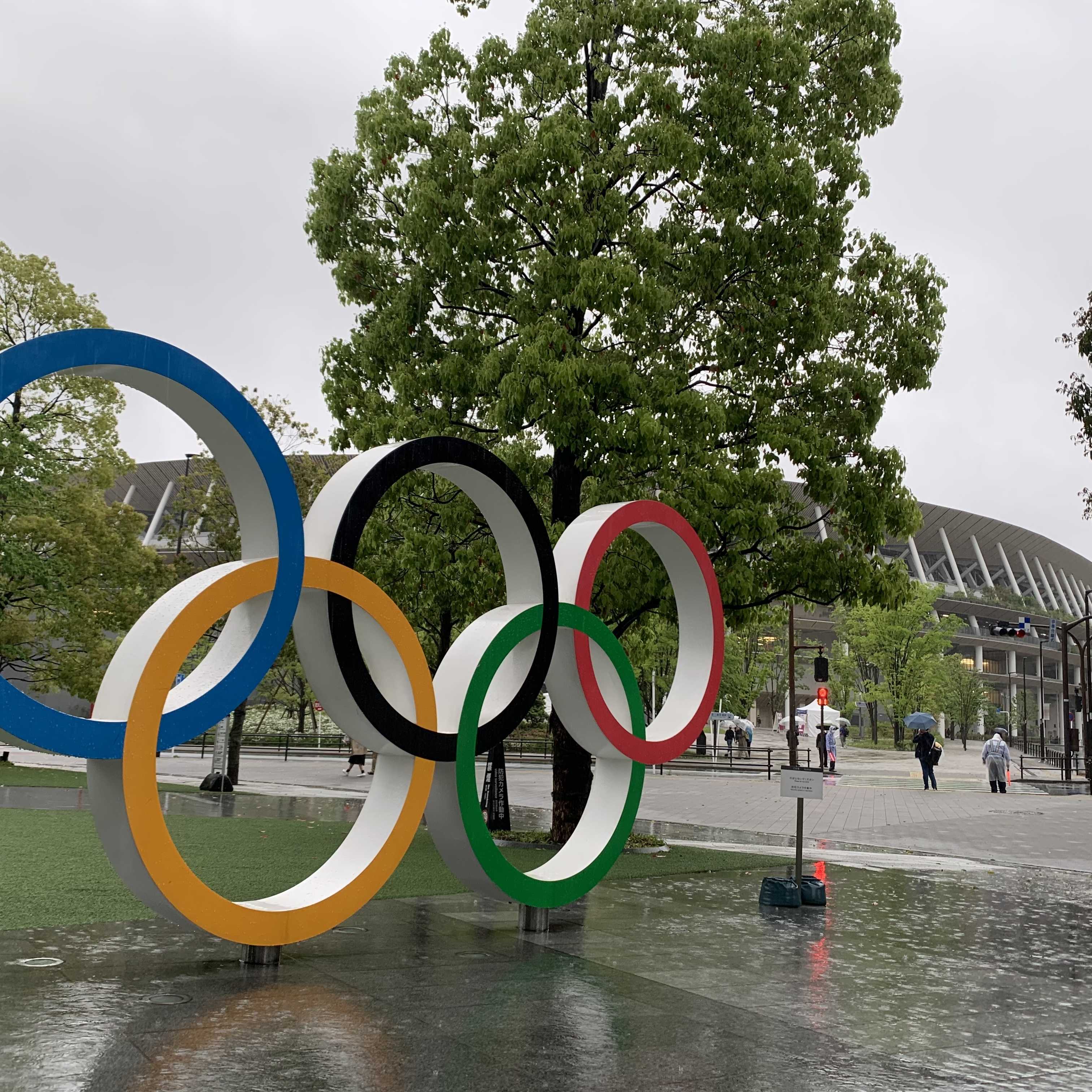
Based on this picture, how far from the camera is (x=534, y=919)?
29.0ft

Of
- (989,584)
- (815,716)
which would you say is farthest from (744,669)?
(989,584)

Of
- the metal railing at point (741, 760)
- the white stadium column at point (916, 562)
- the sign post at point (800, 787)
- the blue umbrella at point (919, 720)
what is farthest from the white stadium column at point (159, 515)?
the sign post at point (800, 787)

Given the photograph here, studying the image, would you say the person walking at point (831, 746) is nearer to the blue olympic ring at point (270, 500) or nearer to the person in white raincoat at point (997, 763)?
the person in white raincoat at point (997, 763)

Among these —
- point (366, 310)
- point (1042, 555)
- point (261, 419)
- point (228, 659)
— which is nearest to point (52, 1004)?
point (228, 659)

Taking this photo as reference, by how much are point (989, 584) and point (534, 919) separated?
96.9 m

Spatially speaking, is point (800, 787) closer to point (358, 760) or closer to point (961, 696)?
point (358, 760)

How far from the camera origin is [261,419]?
7449 millimetres

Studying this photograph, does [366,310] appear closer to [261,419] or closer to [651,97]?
[651,97]

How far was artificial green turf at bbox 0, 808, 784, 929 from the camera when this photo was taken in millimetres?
9500

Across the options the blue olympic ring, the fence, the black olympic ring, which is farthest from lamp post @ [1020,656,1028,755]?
the blue olympic ring

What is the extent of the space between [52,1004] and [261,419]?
3.59m

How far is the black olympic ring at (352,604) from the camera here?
7867 mm

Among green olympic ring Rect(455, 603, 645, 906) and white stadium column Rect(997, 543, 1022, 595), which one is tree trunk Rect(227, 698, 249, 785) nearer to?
green olympic ring Rect(455, 603, 645, 906)

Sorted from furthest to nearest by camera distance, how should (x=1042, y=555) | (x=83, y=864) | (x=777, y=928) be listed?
(x=1042, y=555), (x=83, y=864), (x=777, y=928)
